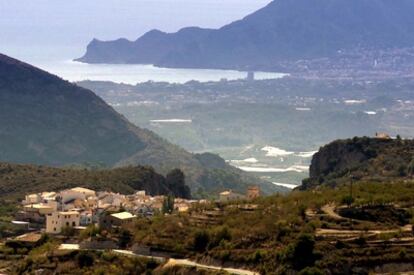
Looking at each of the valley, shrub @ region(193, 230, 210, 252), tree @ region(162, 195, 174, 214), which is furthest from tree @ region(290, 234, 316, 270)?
the valley

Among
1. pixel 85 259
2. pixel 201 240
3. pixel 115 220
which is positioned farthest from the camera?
pixel 115 220

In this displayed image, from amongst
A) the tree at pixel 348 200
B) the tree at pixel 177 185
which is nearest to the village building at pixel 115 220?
the tree at pixel 348 200

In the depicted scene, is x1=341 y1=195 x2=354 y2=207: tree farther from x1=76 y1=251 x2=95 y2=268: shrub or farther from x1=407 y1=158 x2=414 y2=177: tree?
x1=407 y1=158 x2=414 y2=177: tree

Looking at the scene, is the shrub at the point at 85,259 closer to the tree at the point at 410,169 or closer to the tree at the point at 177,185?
the tree at the point at 410,169

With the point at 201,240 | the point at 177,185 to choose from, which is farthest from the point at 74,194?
the point at 201,240

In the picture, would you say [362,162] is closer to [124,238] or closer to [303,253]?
[124,238]

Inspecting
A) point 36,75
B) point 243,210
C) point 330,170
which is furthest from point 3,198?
point 36,75

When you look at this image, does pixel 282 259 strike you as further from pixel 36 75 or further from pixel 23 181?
pixel 36 75
